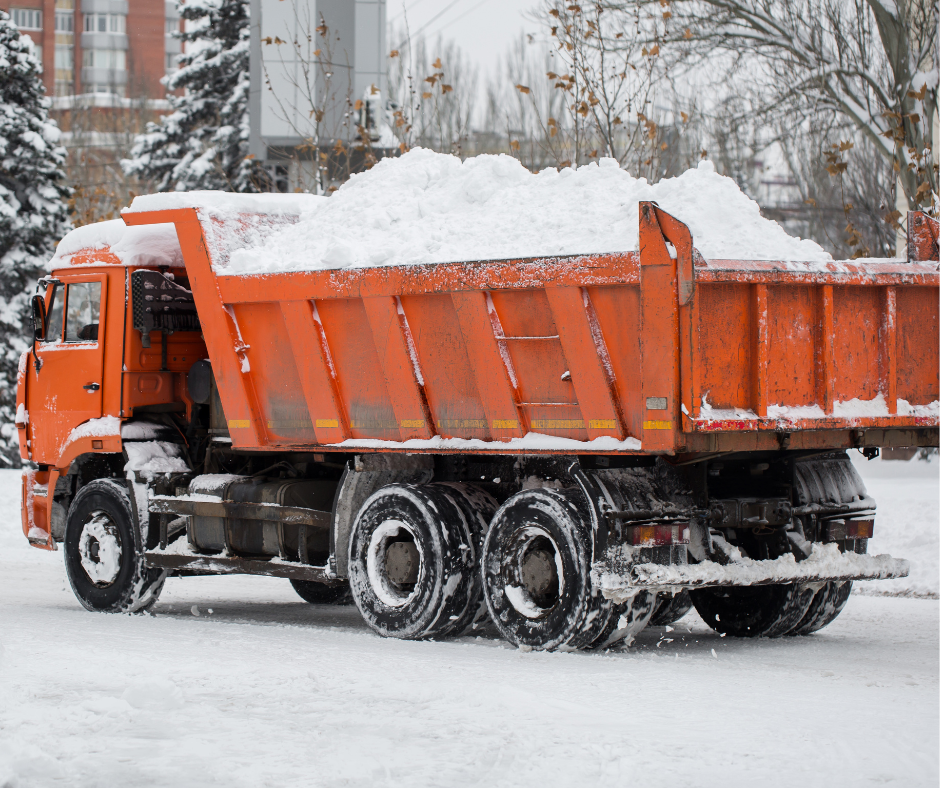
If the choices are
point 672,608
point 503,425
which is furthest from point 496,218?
point 672,608

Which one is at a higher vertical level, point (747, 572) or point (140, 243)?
point (140, 243)

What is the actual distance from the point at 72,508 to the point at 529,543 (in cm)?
441

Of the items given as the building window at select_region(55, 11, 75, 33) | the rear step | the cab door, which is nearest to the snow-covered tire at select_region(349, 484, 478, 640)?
the rear step

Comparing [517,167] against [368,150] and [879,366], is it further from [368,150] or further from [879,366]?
[368,150]

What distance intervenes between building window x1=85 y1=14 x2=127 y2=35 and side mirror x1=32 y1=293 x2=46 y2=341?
81969 mm

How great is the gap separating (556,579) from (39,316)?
212 inches

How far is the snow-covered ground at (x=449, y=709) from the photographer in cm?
498

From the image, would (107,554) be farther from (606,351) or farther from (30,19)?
(30,19)

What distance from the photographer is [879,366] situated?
7879mm

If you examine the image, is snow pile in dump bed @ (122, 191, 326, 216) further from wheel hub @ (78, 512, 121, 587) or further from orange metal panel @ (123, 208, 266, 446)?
wheel hub @ (78, 512, 121, 587)

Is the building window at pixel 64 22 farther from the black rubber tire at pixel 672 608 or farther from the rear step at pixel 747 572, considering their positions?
the rear step at pixel 747 572

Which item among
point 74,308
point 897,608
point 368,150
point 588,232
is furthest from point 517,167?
point 368,150

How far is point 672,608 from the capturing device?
9312 mm

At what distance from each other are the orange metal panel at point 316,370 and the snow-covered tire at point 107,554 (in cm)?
212
